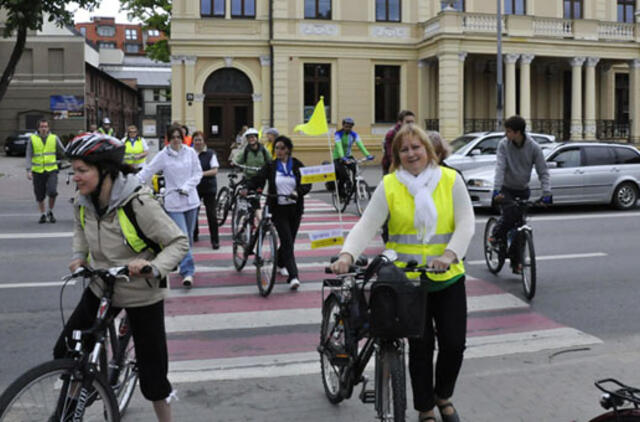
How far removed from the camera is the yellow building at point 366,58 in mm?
30469

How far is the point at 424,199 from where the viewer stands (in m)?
4.07

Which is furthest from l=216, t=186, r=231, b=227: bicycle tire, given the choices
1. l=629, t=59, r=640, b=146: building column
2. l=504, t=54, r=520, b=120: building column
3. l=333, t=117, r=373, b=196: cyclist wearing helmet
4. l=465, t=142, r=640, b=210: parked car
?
l=629, t=59, r=640, b=146: building column

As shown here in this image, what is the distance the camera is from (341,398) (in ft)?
15.4

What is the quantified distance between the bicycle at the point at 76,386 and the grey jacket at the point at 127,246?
0.09 metres

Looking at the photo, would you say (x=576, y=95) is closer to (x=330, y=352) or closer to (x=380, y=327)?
(x=330, y=352)

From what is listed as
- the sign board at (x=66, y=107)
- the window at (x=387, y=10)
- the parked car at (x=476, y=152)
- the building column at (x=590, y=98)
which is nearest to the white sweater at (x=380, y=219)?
the parked car at (x=476, y=152)

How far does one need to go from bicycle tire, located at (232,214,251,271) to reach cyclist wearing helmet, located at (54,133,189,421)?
5285 mm

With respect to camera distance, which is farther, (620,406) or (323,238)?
(323,238)

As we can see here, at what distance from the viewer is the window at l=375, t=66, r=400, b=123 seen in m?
32.3

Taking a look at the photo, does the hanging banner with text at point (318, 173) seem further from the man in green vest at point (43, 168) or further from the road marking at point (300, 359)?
the man in green vest at point (43, 168)

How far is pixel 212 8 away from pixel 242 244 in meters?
23.4

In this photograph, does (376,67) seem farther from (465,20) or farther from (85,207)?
(85,207)

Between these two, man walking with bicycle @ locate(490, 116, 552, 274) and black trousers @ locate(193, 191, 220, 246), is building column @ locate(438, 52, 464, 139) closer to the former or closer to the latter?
black trousers @ locate(193, 191, 220, 246)

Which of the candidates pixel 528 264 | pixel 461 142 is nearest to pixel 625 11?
pixel 461 142
